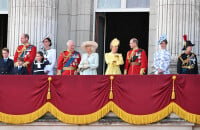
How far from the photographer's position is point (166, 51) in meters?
20.1

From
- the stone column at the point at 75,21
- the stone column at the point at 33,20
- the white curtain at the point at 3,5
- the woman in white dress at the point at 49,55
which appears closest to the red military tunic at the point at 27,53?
the woman in white dress at the point at 49,55

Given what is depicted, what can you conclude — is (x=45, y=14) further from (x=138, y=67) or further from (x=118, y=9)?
(x=138, y=67)

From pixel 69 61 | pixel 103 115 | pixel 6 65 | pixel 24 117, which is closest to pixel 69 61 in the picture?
pixel 69 61

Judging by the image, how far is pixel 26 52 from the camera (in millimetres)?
21391

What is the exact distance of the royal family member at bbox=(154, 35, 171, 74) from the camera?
65.5 ft

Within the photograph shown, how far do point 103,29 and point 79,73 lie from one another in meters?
3.86

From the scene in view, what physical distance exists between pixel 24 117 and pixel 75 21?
5089 mm

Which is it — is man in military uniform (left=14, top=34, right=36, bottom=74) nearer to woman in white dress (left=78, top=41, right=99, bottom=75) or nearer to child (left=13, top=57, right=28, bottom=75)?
child (left=13, top=57, right=28, bottom=75)

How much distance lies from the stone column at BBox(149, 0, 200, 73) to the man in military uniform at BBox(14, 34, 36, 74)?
3924 millimetres

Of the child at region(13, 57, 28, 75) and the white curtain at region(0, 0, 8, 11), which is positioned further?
the white curtain at region(0, 0, 8, 11)

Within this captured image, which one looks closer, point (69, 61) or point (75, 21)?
point (69, 61)

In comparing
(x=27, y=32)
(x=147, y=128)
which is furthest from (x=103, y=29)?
(x=147, y=128)

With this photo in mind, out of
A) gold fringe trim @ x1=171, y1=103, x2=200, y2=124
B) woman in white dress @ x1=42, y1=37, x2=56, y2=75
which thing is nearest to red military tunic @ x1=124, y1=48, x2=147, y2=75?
gold fringe trim @ x1=171, y1=103, x2=200, y2=124

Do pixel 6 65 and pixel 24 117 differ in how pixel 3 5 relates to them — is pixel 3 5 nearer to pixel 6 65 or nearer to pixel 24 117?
pixel 6 65
